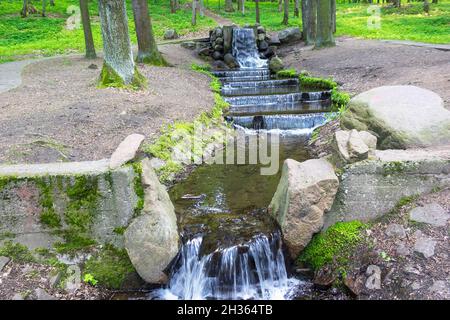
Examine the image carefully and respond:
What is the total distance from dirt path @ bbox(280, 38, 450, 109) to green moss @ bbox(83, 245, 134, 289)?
7.17 m

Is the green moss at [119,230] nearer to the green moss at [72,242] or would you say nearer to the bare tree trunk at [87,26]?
the green moss at [72,242]

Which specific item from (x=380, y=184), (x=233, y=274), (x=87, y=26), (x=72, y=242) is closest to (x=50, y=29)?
(x=87, y=26)

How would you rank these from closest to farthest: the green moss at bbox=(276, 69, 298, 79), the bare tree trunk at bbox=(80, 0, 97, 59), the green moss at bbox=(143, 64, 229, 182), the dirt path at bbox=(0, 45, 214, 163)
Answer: the dirt path at bbox=(0, 45, 214, 163), the green moss at bbox=(143, 64, 229, 182), the bare tree trunk at bbox=(80, 0, 97, 59), the green moss at bbox=(276, 69, 298, 79)

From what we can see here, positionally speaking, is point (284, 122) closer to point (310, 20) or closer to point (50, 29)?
point (310, 20)

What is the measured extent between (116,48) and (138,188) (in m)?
6.84

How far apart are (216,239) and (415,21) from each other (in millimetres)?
27098

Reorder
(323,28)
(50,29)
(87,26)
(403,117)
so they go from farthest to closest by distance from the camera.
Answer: (50,29), (323,28), (87,26), (403,117)

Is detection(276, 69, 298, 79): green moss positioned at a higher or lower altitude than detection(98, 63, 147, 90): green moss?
lower

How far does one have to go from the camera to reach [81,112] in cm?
941

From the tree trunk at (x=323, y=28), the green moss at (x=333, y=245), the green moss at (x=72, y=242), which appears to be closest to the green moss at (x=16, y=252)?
the green moss at (x=72, y=242)

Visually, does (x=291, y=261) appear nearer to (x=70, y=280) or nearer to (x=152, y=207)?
(x=152, y=207)

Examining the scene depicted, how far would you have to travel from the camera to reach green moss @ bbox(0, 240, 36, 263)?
520cm

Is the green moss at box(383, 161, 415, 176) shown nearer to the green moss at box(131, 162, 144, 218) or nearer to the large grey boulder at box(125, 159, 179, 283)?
the large grey boulder at box(125, 159, 179, 283)

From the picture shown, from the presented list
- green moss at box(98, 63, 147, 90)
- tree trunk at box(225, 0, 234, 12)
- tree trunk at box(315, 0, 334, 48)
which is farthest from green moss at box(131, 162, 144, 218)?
tree trunk at box(225, 0, 234, 12)
